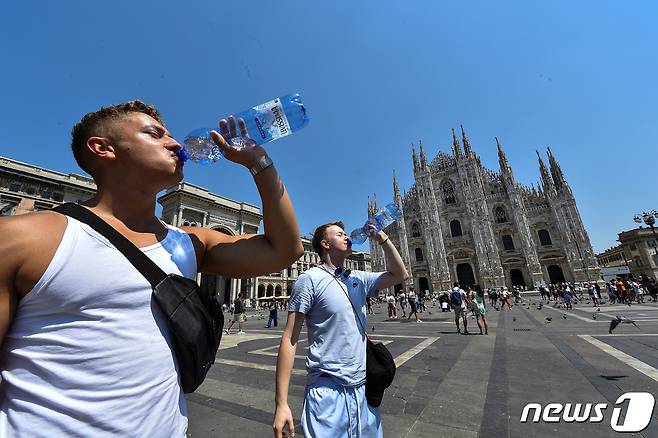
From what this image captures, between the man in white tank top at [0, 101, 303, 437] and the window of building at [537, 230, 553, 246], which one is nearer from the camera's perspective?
the man in white tank top at [0, 101, 303, 437]

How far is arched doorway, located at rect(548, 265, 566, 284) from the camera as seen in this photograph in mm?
31522

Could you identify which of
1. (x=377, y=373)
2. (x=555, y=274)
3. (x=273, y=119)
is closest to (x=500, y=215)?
(x=555, y=274)

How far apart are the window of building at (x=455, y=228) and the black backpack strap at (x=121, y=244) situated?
3940cm

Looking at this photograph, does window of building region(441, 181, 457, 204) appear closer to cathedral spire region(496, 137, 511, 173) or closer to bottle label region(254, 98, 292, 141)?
cathedral spire region(496, 137, 511, 173)

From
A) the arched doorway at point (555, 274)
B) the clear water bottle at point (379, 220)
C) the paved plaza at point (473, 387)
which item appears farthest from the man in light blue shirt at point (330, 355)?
the arched doorway at point (555, 274)

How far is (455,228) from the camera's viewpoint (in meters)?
36.7

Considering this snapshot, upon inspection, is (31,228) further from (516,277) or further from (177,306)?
(516,277)

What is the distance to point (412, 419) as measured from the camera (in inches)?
114

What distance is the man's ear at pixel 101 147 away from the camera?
1.15 meters

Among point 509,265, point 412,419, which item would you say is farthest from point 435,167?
point 412,419

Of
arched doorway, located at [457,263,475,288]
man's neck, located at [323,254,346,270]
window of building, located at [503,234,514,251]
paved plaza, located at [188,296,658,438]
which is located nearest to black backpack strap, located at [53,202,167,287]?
man's neck, located at [323,254,346,270]

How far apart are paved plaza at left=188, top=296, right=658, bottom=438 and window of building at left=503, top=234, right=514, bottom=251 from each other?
30.8 m

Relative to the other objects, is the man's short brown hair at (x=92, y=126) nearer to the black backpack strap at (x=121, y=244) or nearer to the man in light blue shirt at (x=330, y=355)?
the black backpack strap at (x=121, y=244)

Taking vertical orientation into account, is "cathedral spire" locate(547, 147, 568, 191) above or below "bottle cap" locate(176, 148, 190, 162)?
above
